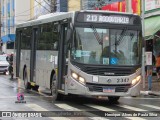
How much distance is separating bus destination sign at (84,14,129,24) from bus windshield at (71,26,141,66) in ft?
0.98

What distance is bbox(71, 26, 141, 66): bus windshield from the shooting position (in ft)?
47.1

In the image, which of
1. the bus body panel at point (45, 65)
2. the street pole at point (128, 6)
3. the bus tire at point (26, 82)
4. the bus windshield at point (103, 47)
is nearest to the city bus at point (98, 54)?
the bus windshield at point (103, 47)

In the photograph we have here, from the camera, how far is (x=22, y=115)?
12.0 metres

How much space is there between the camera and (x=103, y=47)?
570 inches

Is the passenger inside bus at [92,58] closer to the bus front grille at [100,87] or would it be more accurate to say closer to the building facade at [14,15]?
the bus front grille at [100,87]

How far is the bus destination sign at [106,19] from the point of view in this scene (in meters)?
14.7

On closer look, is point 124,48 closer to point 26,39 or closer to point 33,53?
point 33,53

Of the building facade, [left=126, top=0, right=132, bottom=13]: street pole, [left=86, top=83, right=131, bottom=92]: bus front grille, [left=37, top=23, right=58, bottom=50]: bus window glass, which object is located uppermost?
the building facade

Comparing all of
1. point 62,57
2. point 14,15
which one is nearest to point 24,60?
point 62,57

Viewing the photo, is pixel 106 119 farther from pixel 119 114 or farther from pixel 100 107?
pixel 100 107

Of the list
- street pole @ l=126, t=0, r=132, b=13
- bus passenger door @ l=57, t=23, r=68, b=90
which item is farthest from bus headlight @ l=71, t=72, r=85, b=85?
street pole @ l=126, t=0, r=132, b=13

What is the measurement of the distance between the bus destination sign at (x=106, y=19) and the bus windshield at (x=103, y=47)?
30 centimetres

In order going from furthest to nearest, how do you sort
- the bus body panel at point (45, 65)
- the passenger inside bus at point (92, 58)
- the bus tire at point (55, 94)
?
1. the bus body panel at point (45, 65)
2. the bus tire at point (55, 94)
3. the passenger inside bus at point (92, 58)

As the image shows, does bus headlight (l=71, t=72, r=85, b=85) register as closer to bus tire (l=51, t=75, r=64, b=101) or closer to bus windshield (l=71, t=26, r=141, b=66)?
bus windshield (l=71, t=26, r=141, b=66)
